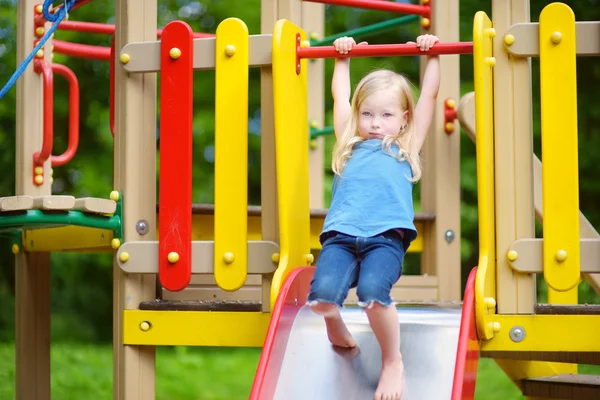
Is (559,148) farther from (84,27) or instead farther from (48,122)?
(84,27)

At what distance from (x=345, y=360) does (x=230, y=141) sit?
87cm

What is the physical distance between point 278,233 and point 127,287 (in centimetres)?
59

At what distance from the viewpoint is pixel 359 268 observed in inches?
119

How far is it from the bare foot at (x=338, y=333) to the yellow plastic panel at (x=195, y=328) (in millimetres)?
323

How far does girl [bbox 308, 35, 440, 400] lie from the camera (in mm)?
2889

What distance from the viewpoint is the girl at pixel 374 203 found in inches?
114

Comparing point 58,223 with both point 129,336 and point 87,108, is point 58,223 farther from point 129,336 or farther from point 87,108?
point 87,108

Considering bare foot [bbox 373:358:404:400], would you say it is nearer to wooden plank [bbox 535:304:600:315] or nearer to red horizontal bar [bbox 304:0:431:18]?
wooden plank [bbox 535:304:600:315]

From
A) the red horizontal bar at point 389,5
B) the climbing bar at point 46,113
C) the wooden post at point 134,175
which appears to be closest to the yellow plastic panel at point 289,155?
the wooden post at point 134,175

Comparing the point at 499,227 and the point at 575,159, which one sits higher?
the point at 575,159

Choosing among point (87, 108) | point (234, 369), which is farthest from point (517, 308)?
point (87, 108)

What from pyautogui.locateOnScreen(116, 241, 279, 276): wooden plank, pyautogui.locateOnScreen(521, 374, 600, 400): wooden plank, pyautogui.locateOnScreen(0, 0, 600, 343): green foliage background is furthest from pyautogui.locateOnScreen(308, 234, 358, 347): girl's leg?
pyautogui.locateOnScreen(0, 0, 600, 343): green foliage background

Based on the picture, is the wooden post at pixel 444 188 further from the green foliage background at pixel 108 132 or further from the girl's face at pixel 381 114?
the green foliage background at pixel 108 132

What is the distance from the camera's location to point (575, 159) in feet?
10.2
